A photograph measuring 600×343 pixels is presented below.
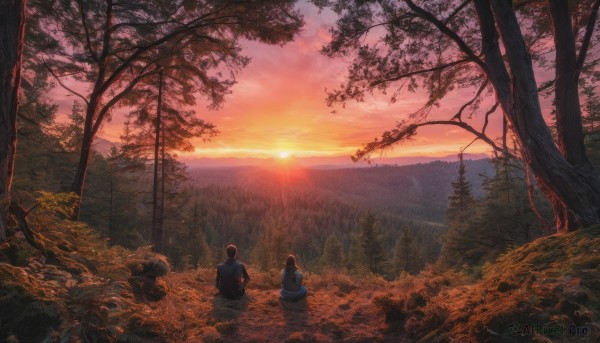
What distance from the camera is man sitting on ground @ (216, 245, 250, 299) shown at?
8.15 meters

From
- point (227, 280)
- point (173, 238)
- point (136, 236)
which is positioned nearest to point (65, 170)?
point (136, 236)

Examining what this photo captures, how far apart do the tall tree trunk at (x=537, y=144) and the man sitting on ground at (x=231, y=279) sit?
7309 millimetres

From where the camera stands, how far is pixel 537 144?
19.0ft

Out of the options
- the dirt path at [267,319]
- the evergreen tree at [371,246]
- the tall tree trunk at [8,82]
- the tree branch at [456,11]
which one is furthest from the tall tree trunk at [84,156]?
the evergreen tree at [371,246]

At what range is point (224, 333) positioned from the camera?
581 cm

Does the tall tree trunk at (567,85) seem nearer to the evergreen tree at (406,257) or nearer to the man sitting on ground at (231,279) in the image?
the man sitting on ground at (231,279)

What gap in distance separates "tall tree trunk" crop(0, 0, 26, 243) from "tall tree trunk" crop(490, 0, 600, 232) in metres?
8.23

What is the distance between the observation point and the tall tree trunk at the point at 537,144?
5.46 metres

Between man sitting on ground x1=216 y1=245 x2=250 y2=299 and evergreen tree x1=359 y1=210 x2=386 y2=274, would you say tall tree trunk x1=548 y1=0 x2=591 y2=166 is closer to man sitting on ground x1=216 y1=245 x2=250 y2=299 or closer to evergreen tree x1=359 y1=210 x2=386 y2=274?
man sitting on ground x1=216 y1=245 x2=250 y2=299

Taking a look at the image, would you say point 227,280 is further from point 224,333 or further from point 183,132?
point 183,132

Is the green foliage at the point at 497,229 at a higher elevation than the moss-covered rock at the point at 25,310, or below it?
below

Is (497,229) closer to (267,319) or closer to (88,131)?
(267,319)

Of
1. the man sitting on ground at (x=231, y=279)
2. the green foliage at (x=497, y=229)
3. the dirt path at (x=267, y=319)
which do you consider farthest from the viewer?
the green foliage at (x=497, y=229)

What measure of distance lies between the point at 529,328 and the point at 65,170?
2747 cm
